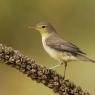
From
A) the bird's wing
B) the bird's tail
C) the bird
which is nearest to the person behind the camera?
the bird's tail

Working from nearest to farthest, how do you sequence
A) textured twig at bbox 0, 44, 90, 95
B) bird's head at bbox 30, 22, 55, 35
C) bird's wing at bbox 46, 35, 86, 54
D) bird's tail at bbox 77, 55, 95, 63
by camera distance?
textured twig at bbox 0, 44, 90, 95, bird's tail at bbox 77, 55, 95, 63, bird's wing at bbox 46, 35, 86, 54, bird's head at bbox 30, 22, 55, 35

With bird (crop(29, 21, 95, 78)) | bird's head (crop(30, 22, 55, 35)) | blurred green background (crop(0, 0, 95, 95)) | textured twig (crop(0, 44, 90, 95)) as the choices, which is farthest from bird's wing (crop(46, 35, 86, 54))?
blurred green background (crop(0, 0, 95, 95))

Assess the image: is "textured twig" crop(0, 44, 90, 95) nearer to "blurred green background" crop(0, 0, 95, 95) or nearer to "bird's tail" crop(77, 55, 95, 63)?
"bird's tail" crop(77, 55, 95, 63)

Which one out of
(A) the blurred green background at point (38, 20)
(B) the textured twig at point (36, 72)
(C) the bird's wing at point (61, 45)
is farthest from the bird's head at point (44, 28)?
(A) the blurred green background at point (38, 20)

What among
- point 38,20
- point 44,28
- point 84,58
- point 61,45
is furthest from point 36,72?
point 38,20

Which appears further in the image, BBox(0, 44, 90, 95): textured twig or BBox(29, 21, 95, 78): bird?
BBox(29, 21, 95, 78): bird

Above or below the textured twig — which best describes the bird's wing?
below

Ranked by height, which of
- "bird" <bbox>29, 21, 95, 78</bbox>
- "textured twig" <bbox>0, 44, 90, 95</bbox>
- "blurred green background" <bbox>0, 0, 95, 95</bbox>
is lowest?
"blurred green background" <bbox>0, 0, 95, 95</bbox>

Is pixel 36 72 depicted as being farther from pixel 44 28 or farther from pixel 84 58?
pixel 44 28
